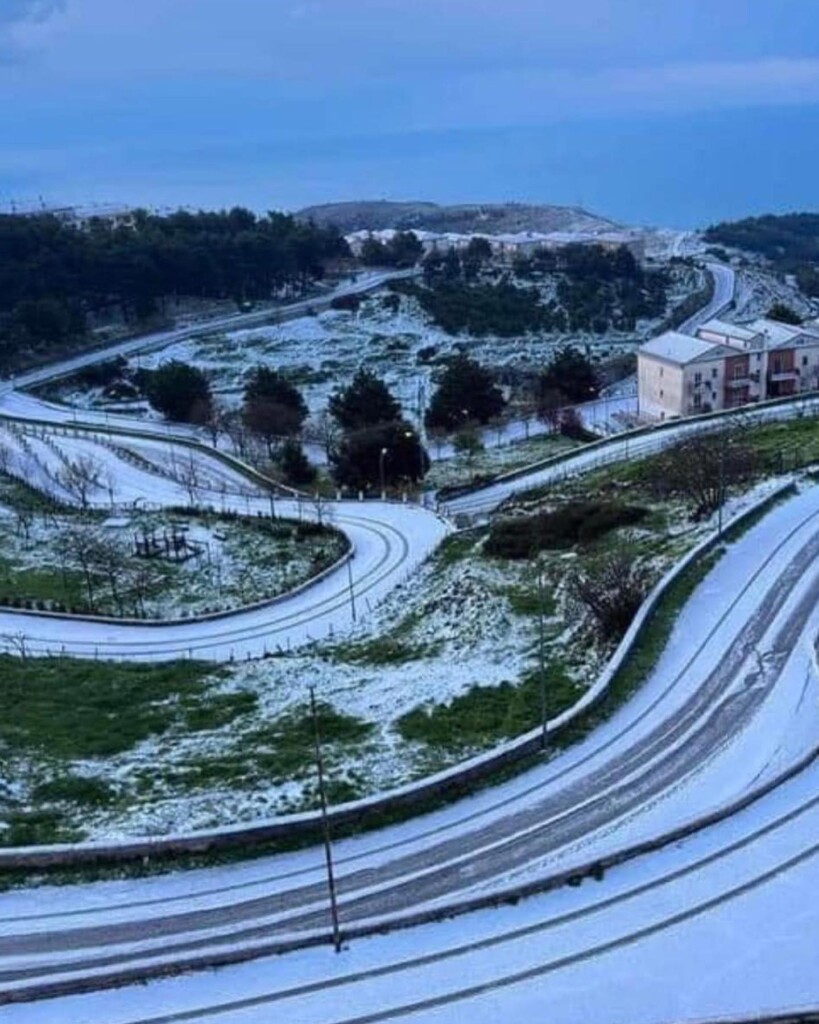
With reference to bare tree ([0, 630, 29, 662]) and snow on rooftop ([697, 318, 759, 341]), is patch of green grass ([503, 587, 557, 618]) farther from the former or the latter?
snow on rooftop ([697, 318, 759, 341])

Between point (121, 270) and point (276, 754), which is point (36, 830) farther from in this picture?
point (121, 270)

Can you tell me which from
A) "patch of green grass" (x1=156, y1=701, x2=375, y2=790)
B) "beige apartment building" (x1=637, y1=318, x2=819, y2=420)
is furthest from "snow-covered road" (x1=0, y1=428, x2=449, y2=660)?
"beige apartment building" (x1=637, y1=318, x2=819, y2=420)

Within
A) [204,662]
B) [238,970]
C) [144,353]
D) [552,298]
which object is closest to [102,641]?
[204,662]

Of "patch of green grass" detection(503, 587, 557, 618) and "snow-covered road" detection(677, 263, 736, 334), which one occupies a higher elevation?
"snow-covered road" detection(677, 263, 736, 334)

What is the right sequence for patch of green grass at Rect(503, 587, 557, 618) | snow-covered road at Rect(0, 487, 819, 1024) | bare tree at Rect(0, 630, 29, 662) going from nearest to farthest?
1. snow-covered road at Rect(0, 487, 819, 1024)
2. patch of green grass at Rect(503, 587, 557, 618)
3. bare tree at Rect(0, 630, 29, 662)

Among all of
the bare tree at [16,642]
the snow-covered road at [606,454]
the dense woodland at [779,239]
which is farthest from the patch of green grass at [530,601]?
the dense woodland at [779,239]

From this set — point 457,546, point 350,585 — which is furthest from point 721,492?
point 350,585

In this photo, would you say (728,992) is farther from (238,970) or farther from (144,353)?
(144,353)
